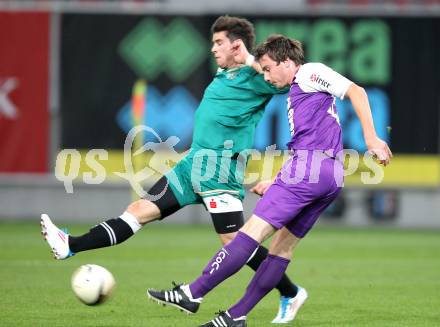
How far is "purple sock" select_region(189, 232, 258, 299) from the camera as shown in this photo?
713 cm

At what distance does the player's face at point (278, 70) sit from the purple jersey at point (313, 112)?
0.09 m

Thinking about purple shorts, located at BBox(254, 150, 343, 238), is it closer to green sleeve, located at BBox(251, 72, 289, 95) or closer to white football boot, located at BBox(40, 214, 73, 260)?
green sleeve, located at BBox(251, 72, 289, 95)

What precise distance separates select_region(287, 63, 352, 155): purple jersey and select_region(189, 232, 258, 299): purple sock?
0.80 m

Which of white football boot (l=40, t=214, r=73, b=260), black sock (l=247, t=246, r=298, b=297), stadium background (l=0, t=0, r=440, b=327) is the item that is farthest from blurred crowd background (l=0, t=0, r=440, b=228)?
white football boot (l=40, t=214, r=73, b=260)

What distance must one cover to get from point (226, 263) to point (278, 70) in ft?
4.81

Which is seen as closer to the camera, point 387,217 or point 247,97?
point 247,97

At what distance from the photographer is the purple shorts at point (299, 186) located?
7105mm

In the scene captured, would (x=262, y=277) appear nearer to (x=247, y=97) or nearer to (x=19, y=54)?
(x=247, y=97)

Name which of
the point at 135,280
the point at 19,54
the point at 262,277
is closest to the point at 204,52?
the point at 19,54

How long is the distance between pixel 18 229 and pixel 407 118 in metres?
7.29

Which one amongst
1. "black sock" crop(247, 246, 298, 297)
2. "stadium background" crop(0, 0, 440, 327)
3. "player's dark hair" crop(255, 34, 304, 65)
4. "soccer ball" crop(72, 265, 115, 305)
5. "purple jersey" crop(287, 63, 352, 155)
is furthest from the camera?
"stadium background" crop(0, 0, 440, 327)

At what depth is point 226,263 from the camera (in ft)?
23.4

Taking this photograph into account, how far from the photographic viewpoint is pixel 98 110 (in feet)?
60.9

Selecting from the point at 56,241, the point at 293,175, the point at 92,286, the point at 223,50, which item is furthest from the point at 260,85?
the point at 92,286
